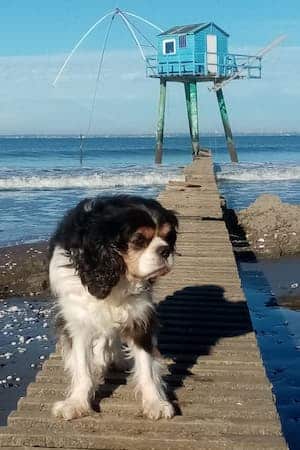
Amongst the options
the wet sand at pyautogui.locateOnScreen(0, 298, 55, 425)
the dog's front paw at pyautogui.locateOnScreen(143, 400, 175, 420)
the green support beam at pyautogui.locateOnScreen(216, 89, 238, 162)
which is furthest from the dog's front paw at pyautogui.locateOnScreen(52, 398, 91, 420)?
the green support beam at pyautogui.locateOnScreen(216, 89, 238, 162)

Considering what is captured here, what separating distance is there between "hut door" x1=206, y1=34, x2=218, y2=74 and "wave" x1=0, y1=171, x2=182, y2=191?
6.67m

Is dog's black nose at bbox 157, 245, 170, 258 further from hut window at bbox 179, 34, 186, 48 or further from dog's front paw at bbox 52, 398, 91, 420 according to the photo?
hut window at bbox 179, 34, 186, 48

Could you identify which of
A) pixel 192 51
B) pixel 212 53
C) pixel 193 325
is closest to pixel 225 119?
pixel 212 53

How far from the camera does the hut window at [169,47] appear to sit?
3591 cm

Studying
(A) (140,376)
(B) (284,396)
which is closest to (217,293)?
(B) (284,396)

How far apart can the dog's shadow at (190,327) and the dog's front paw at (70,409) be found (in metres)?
0.11

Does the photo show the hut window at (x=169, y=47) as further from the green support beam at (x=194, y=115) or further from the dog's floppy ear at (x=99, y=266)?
the dog's floppy ear at (x=99, y=266)

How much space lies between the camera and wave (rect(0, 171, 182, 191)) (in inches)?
1171

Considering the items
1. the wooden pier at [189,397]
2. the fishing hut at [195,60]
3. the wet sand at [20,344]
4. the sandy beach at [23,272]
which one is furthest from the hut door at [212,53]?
the wooden pier at [189,397]

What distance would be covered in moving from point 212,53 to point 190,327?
32284mm

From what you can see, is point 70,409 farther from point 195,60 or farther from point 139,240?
point 195,60

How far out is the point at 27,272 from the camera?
11.3m

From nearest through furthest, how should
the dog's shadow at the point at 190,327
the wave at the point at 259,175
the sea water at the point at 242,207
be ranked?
the dog's shadow at the point at 190,327 < the sea water at the point at 242,207 < the wave at the point at 259,175

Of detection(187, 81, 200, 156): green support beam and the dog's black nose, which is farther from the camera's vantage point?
detection(187, 81, 200, 156): green support beam
